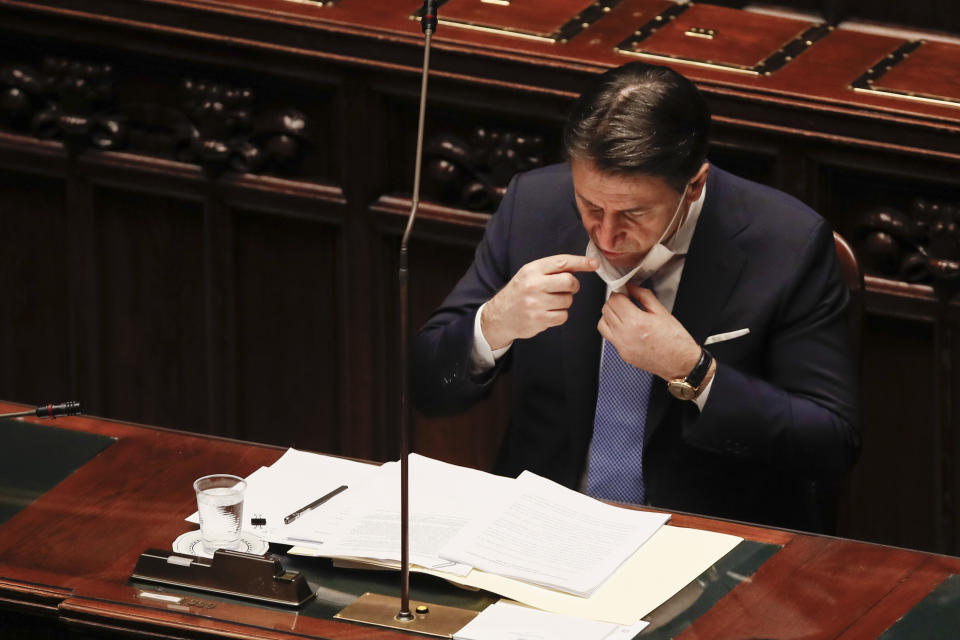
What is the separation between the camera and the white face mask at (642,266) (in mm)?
2916

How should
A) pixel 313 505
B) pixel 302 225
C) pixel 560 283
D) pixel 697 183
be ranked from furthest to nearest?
pixel 302 225, pixel 697 183, pixel 560 283, pixel 313 505

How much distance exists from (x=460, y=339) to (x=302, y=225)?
1225 millimetres

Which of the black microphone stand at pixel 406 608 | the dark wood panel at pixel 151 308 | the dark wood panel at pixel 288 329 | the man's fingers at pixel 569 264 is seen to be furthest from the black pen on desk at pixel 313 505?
the dark wood panel at pixel 151 308

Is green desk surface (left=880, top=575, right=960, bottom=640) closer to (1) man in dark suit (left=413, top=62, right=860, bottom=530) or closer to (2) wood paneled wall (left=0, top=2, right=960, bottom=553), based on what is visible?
(1) man in dark suit (left=413, top=62, right=860, bottom=530)

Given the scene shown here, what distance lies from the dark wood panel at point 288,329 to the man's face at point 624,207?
1354mm

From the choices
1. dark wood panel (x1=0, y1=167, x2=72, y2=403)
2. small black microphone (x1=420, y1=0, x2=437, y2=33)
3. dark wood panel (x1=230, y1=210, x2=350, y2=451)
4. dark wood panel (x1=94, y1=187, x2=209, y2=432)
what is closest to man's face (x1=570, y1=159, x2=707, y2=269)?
small black microphone (x1=420, y1=0, x2=437, y2=33)

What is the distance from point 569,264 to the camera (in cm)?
282

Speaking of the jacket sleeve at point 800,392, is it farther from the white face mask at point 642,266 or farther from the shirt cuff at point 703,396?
the white face mask at point 642,266

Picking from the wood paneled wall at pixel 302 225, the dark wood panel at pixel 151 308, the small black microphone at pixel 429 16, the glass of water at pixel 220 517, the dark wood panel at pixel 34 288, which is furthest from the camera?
the dark wood panel at pixel 34 288

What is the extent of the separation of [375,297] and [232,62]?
63 centimetres

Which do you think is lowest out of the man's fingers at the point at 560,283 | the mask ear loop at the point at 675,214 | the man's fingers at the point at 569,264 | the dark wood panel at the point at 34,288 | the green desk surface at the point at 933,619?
the dark wood panel at the point at 34,288

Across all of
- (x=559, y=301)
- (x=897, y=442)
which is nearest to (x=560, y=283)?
(x=559, y=301)

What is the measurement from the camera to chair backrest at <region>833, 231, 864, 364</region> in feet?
9.95

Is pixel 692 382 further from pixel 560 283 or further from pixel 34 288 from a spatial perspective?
pixel 34 288
